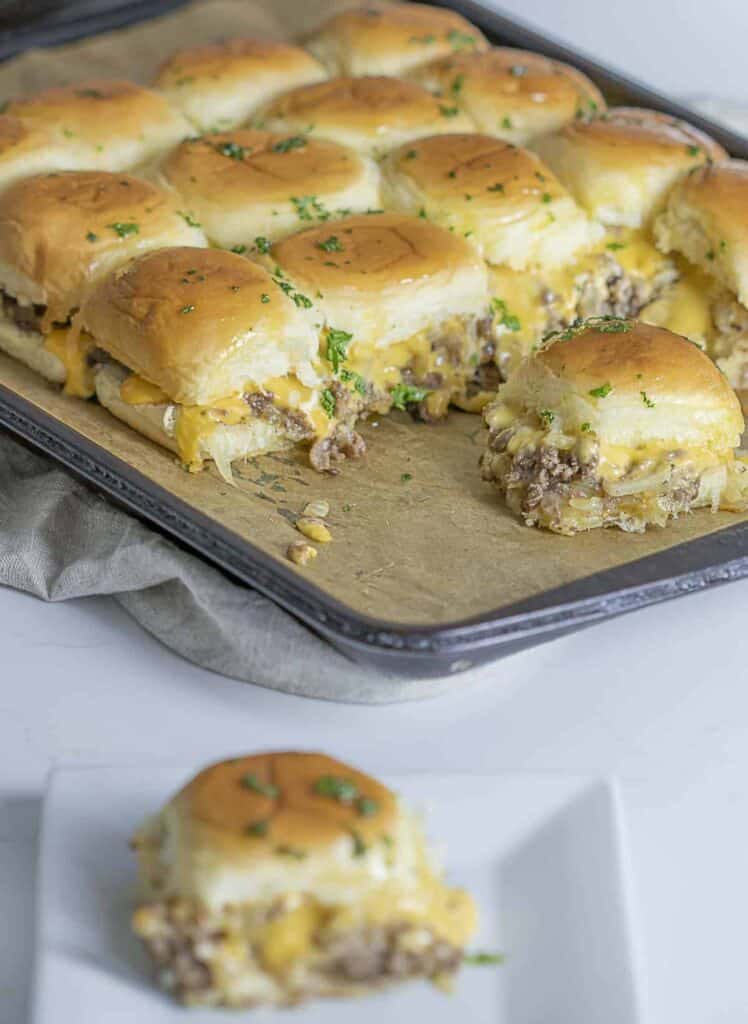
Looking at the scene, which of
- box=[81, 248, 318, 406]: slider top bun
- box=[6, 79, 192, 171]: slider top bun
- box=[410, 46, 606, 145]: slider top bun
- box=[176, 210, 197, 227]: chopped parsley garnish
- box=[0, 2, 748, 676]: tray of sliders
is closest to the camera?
box=[0, 2, 748, 676]: tray of sliders

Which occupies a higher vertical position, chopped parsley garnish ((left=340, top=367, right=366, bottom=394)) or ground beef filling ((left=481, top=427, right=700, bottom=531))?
ground beef filling ((left=481, top=427, right=700, bottom=531))

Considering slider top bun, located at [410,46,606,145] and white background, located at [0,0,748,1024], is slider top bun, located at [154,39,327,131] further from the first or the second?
white background, located at [0,0,748,1024]

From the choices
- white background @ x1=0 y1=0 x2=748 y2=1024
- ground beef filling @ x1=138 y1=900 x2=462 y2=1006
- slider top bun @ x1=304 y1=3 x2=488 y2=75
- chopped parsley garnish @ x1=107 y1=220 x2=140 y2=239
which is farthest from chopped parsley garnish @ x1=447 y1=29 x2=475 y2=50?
ground beef filling @ x1=138 y1=900 x2=462 y2=1006

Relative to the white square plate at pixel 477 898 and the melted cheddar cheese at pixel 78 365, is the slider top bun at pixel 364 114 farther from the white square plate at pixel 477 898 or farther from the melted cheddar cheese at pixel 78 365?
the white square plate at pixel 477 898

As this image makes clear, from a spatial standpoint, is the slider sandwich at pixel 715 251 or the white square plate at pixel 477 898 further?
the slider sandwich at pixel 715 251

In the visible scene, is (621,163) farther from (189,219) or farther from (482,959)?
(482,959)

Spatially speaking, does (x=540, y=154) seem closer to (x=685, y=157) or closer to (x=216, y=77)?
(x=685, y=157)

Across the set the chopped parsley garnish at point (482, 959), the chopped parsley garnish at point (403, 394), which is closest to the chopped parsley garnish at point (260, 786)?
the chopped parsley garnish at point (482, 959)
